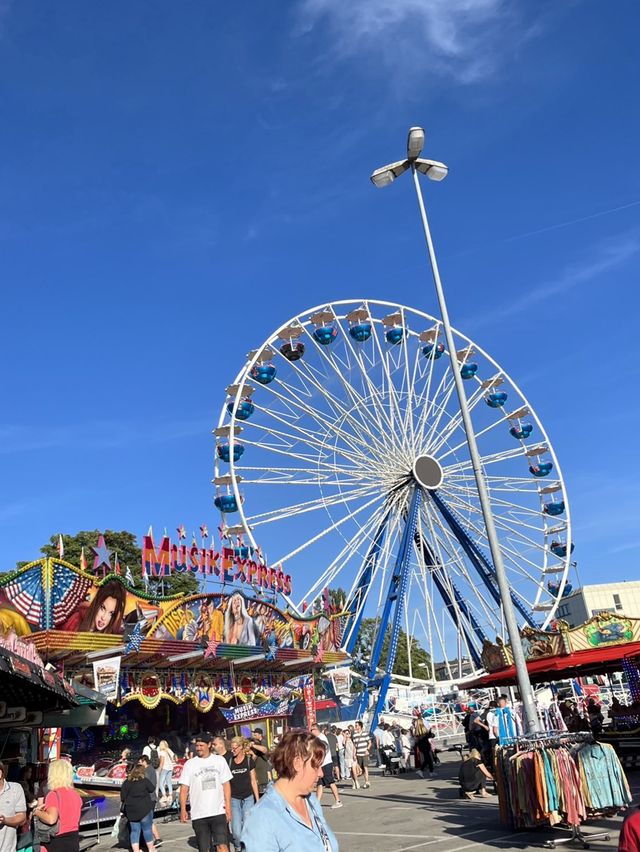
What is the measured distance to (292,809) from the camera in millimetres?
3219

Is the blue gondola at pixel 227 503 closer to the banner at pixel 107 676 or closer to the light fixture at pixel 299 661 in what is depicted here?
the light fixture at pixel 299 661

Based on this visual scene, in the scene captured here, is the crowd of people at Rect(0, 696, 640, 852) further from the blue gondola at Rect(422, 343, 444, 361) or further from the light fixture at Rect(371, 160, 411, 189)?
the blue gondola at Rect(422, 343, 444, 361)

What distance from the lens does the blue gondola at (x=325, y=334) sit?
27.9m

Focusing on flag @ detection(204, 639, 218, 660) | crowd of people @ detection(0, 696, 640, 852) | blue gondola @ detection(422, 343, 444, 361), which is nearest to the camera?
crowd of people @ detection(0, 696, 640, 852)

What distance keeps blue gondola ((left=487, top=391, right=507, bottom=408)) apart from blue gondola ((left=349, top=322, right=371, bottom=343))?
720 centimetres

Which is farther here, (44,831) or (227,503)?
(227,503)

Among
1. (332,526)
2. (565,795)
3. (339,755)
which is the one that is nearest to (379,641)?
(332,526)

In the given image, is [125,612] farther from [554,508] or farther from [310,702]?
[554,508]

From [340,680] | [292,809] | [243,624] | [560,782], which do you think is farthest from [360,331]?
[292,809]

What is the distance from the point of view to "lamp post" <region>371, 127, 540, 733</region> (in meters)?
10.1

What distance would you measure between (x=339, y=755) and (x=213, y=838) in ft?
43.2

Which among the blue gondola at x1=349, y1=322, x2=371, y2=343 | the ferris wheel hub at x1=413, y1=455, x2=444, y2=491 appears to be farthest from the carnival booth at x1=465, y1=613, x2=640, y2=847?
the blue gondola at x1=349, y1=322, x2=371, y2=343

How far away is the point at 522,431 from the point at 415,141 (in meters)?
23.3

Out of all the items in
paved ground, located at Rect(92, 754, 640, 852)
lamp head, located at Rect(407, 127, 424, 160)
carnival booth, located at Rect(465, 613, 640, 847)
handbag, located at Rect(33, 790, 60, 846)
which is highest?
lamp head, located at Rect(407, 127, 424, 160)
